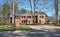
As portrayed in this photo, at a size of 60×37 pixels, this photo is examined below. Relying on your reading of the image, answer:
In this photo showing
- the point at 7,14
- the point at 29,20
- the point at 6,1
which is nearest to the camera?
the point at 6,1

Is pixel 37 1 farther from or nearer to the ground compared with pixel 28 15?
farther from the ground

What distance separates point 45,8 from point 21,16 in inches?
831

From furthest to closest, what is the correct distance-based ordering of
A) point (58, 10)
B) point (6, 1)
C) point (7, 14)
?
point (7, 14) → point (6, 1) → point (58, 10)

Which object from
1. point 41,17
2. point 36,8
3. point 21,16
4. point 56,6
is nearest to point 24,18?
point 21,16

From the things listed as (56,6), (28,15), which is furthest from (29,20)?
(56,6)

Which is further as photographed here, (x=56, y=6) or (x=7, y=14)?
(x=7, y=14)

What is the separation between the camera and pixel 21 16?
62.8 meters

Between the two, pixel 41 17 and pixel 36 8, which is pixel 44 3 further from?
pixel 41 17

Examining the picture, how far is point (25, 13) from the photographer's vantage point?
211 ft

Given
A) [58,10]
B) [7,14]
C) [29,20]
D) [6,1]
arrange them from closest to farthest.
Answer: [58,10]
[6,1]
[7,14]
[29,20]

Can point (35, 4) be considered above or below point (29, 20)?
above

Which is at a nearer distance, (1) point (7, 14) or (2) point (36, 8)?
(2) point (36, 8)

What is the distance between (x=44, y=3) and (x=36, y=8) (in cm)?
332

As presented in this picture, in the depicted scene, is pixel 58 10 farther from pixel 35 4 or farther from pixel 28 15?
pixel 28 15
